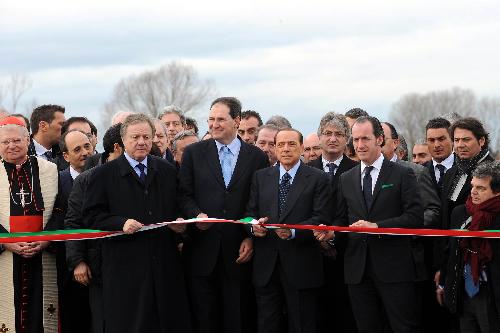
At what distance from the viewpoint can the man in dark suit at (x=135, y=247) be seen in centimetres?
907

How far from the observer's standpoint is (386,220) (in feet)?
29.2

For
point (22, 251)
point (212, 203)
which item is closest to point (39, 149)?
point (22, 251)

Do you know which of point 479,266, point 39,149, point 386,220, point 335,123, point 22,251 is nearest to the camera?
point 479,266

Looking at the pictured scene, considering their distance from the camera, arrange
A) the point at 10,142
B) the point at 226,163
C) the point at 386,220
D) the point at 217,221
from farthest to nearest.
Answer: the point at 226,163
the point at 10,142
the point at 217,221
the point at 386,220

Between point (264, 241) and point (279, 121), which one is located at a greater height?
point (279, 121)

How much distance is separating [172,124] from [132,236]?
4.42 meters

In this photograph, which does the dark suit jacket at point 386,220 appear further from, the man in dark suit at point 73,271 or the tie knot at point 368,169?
the man in dark suit at point 73,271

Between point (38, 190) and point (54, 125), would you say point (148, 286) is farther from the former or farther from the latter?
point (54, 125)

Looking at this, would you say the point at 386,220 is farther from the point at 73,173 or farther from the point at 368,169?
the point at 73,173

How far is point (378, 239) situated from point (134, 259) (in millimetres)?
2553

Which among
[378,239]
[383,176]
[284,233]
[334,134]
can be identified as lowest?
[378,239]

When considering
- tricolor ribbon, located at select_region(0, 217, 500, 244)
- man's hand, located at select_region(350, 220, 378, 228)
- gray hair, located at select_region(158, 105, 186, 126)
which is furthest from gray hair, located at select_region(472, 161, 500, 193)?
gray hair, located at select_region(158, 105, 186, 126)

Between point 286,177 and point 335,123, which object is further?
point 335,123

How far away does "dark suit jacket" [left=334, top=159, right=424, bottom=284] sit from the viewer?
891cm
